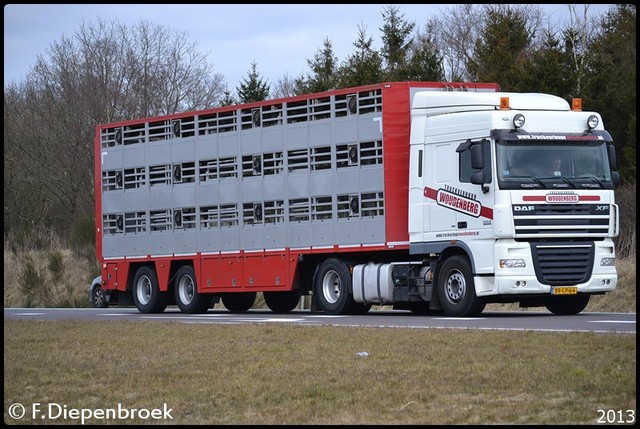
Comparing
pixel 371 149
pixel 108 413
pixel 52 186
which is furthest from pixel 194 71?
pixel 108 413

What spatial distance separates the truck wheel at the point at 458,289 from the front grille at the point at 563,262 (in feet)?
4.12

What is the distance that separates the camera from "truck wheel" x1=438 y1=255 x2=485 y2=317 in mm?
23375

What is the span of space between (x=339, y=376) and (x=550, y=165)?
1051 centimetres

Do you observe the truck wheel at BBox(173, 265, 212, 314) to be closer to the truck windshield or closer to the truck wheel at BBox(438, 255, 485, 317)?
the truck wheel at BBox(438, 255, 485, 317)

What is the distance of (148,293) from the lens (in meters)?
31.4

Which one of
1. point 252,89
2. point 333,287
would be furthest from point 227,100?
point 333,287

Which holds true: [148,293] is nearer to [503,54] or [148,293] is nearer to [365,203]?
[365,203]

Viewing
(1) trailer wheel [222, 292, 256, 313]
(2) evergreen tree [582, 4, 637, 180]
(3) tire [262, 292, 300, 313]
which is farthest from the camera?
(2) evergreen tree [582, 4, 637, 180]

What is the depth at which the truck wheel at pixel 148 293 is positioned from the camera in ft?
101

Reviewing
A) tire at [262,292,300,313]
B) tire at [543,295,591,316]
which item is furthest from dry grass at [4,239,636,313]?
tire at [543,295,591,316]

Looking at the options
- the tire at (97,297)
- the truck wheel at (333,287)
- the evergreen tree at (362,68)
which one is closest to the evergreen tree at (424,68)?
the evergreen tree at (362,68)

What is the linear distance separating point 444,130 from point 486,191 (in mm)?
1745

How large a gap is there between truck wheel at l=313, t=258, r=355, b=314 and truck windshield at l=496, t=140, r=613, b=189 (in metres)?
4.78

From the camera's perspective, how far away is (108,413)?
38.2 feet
